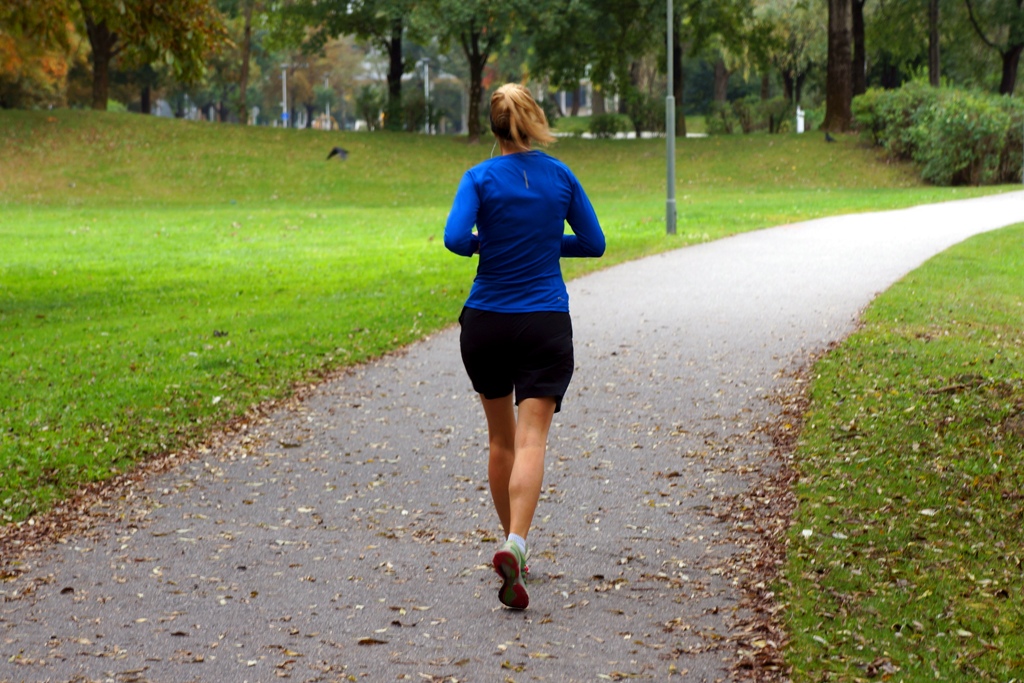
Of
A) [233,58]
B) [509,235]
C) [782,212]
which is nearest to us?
[509,235]

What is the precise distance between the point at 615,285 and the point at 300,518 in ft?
28.0

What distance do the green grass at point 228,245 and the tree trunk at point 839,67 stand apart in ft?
3.87

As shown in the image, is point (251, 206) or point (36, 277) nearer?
point (36, 277)

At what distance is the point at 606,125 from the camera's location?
4584 cm

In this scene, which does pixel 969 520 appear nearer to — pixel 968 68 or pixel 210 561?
pixel 210 561

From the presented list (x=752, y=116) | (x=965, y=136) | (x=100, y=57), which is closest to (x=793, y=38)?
(x=752, y=116)

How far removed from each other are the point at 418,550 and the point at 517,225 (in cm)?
169

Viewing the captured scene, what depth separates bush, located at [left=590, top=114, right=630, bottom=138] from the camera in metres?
45.8

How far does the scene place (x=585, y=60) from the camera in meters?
42.2

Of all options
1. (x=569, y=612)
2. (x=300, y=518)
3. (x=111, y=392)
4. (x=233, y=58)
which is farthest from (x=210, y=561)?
(x=233, y=58)

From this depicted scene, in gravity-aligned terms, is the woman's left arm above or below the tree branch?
below

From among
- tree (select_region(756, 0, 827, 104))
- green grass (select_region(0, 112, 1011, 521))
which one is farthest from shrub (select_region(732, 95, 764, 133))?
green grass (select_region(0, 112, 1011, 521))

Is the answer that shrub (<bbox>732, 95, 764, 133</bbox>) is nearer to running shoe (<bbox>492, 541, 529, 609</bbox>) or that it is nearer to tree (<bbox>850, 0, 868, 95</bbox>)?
tree (<bbox>850, 0, 868, 95</bbox>)

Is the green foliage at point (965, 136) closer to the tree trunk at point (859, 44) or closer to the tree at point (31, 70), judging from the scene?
the tree trunk at point (859, 44)
